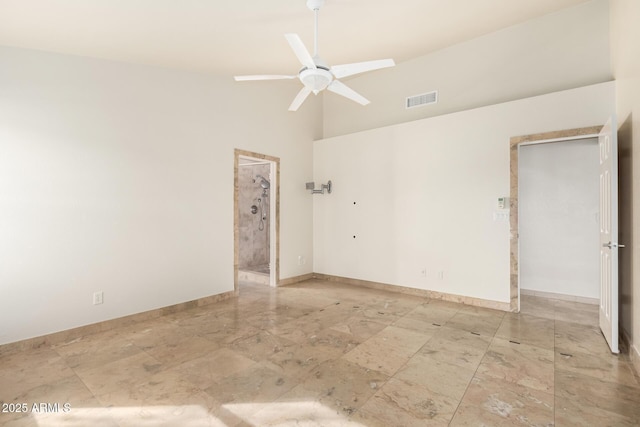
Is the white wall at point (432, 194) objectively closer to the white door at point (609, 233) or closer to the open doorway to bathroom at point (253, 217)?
the white door at point (609, 233)

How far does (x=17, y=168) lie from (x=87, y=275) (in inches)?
49.6

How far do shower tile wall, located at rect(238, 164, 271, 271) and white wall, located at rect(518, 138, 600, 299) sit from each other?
5.16 meters

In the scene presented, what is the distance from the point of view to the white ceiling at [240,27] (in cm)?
271

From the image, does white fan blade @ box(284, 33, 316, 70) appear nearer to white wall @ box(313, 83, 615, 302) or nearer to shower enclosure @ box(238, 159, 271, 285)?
white wall @ box(313, 83, 615, 302)

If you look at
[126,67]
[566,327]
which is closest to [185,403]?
[126,67]

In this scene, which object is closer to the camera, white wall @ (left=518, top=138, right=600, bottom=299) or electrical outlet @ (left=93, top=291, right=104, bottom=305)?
electrical outlet @ (left=93, top=291, right=104, bottom=305)

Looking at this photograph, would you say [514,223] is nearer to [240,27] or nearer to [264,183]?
[240,27]

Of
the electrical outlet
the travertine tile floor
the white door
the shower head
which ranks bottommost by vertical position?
the travertine tile floor

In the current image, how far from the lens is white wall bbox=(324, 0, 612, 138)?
383cm

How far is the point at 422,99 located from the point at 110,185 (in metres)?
4.73

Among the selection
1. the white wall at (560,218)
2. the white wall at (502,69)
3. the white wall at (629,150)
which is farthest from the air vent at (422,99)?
the white wall at (629,150)

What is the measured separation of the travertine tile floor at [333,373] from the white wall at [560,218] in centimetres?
114

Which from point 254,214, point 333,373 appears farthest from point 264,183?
point 333,373

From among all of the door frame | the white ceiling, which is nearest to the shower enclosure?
the white ceiling
